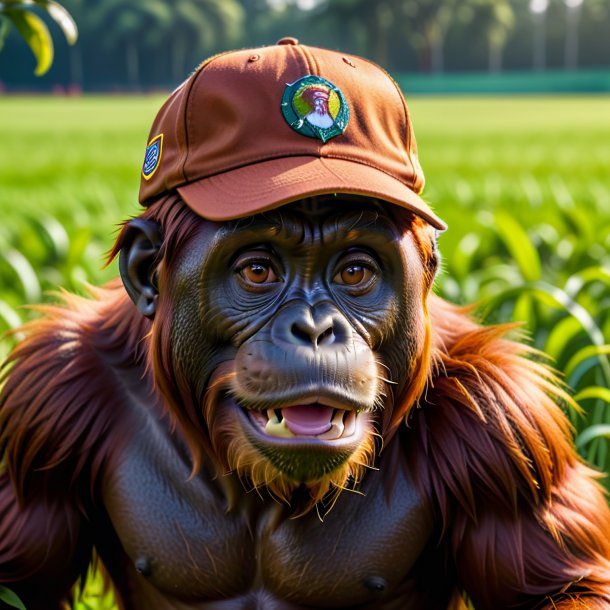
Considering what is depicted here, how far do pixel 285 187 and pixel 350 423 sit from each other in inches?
16.2

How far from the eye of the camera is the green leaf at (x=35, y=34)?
196cm

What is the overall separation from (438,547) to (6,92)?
291 feet

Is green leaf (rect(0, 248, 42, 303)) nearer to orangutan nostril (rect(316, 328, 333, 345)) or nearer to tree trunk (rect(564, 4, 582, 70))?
orangutan nostril (rect(316, 328, 333, 345))

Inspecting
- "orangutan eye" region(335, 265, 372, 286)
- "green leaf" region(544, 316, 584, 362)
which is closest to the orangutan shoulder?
"orangutan eye" region(335, 265, 372, 286)

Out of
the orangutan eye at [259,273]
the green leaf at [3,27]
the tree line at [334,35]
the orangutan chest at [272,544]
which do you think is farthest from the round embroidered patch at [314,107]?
the tree line at [334,35]

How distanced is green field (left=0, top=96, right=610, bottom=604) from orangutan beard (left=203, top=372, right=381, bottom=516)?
506mm

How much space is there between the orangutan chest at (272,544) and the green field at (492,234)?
1.84ft

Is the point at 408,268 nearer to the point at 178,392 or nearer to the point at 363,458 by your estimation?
the point at 363,458

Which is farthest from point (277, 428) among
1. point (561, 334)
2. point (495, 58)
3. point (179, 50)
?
point (495, 58)

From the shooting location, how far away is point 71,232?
623 centimetres

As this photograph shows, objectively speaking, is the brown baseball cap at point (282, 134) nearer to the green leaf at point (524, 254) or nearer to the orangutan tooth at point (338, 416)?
the orangutan tooth at point (338, 416)

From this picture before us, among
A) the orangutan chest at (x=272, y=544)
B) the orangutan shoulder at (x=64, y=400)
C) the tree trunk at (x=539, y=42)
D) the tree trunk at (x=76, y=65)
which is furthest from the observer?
the tree trunk at (x=539, y=42)

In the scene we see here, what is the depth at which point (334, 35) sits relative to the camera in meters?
75.3

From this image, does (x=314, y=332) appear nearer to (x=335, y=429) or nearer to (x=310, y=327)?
(x=310, y=327)
